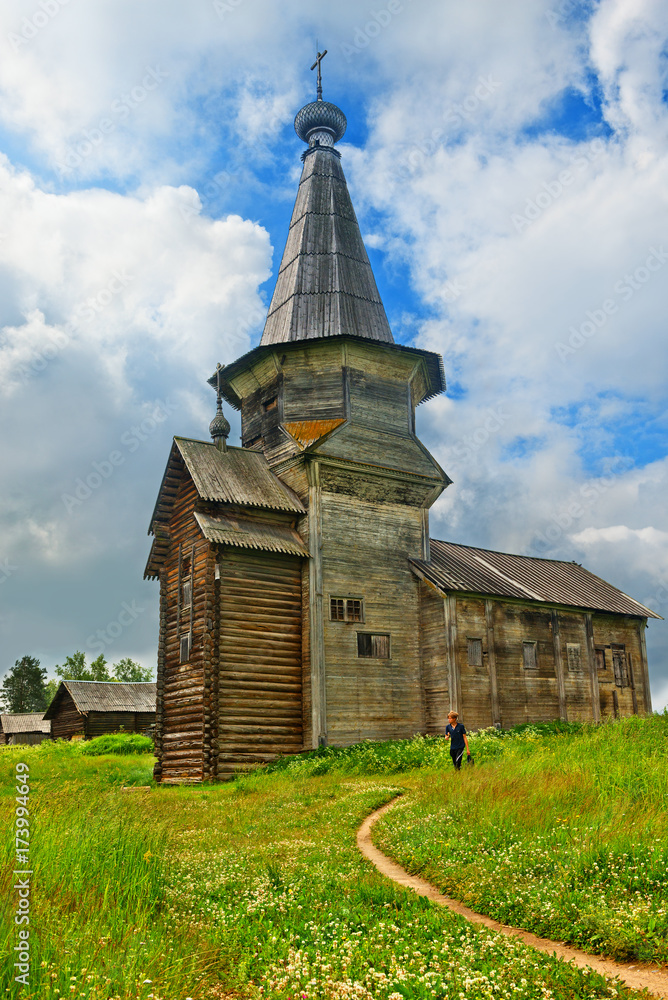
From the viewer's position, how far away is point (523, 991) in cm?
562

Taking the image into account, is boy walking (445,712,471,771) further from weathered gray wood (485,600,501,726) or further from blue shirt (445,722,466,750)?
weathered gray wood (485,600,501,726)

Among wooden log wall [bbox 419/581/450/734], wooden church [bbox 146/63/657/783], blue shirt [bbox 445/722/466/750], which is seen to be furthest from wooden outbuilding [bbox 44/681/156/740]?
blue shirt [bbox 445/722/466/750]

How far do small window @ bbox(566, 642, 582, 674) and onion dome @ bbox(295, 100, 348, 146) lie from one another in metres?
24.4

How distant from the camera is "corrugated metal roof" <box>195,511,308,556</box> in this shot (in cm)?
2306

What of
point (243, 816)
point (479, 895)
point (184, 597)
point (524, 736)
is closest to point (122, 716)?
point (184, 597)

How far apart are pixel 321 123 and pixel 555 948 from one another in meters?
34.9

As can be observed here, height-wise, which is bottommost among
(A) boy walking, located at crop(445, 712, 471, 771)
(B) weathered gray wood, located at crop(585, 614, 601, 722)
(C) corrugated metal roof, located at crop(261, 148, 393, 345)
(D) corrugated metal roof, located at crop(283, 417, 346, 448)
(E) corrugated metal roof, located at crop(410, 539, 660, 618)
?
(A) boy walking, located at crop(445, 712, 471, 771)

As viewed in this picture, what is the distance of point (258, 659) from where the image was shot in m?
23.4

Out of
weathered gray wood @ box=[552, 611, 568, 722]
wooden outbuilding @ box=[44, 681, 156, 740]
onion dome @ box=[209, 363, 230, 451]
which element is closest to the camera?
onion dome @ box=[209, 363, 230, 451]

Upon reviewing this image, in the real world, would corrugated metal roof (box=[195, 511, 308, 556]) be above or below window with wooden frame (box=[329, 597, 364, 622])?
above

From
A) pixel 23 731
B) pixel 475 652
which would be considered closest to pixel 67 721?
pixel 23 731

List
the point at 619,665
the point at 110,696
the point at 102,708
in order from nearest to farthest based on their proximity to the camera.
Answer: the point at 619,665 → the point at 102,708 → the point at 110,696

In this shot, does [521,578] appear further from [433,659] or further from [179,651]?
[179,651]

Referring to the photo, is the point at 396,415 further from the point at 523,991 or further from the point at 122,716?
the point at 122,716
